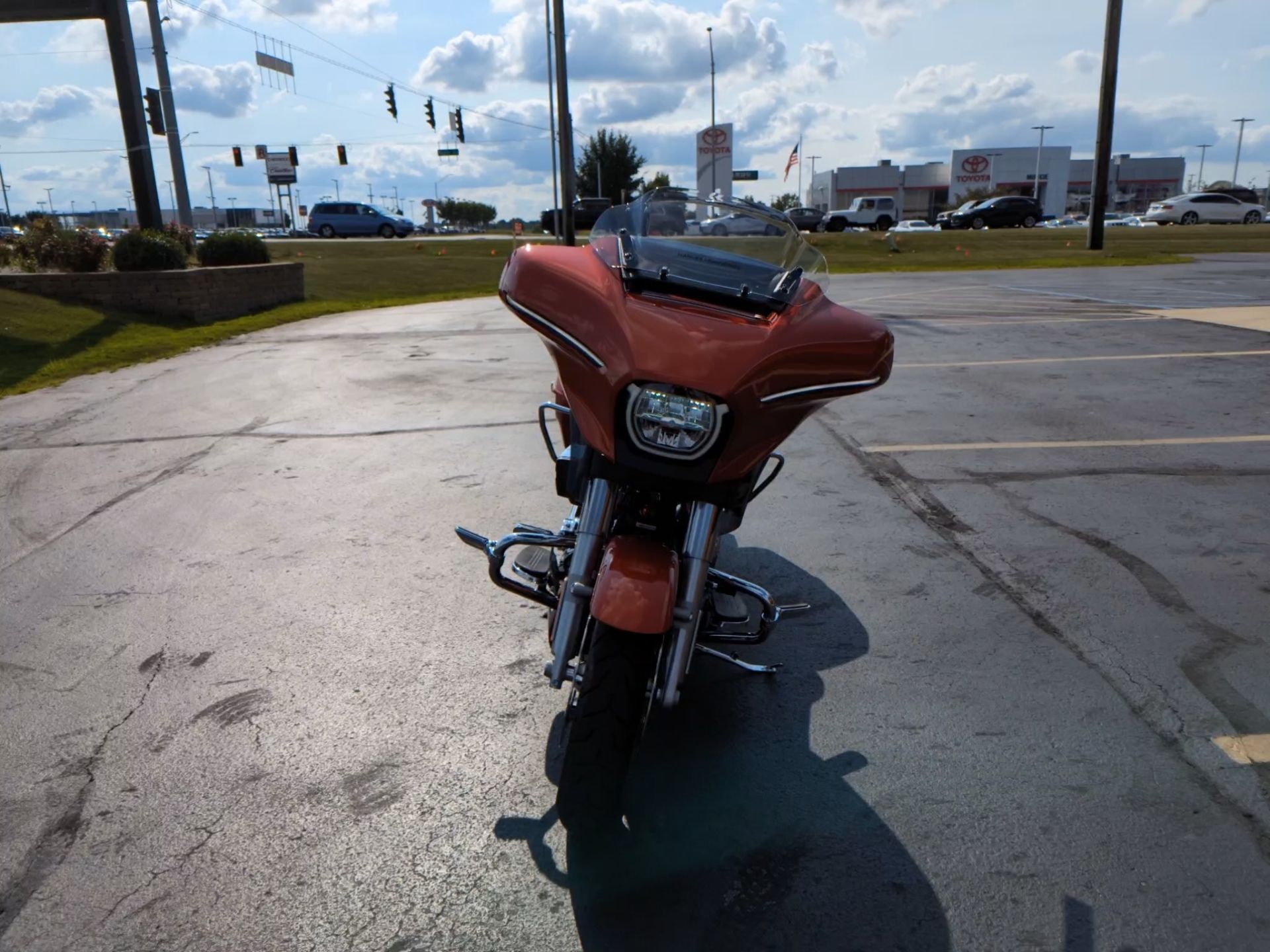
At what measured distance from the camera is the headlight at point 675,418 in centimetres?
260

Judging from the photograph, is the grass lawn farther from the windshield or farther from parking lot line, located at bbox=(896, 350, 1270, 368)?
parking lot line, located at bbox=(896, 350, 1270, 368)

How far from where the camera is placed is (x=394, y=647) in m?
3.87

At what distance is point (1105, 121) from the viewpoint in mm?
27656

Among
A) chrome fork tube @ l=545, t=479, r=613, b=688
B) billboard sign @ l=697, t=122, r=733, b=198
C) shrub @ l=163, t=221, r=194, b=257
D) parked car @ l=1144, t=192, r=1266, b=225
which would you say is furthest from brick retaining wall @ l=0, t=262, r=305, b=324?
parked car @ l=1144, t=192, r=1266, b=225

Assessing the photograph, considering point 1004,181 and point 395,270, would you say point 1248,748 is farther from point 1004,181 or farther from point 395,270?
point 1004,181

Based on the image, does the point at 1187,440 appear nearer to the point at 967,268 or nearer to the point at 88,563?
the point at 88,563

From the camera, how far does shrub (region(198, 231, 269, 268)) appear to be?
17.0 metres

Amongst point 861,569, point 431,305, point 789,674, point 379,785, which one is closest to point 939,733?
point 789,674

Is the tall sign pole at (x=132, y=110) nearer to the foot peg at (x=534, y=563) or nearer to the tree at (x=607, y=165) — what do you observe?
the foot peg at (x=534, y=563)

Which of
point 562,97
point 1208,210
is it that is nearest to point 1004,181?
point 1208,210

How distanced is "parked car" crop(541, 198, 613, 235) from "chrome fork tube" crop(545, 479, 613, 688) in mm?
24543

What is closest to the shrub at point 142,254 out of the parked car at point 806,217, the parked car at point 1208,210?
the parked car at point 806,217

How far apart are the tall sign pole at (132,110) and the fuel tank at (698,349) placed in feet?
58.2

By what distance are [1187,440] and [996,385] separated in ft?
6.89
